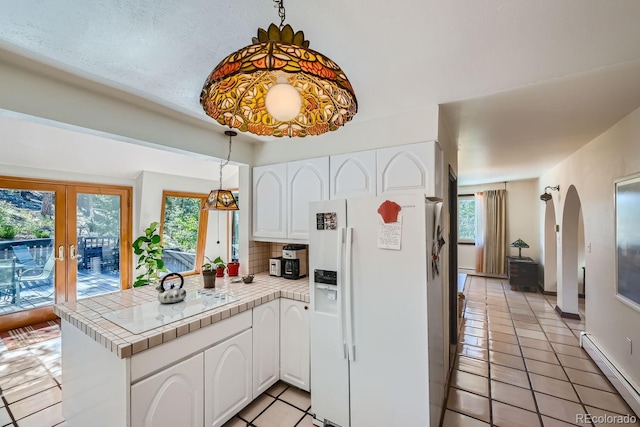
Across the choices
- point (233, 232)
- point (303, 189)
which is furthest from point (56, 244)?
point (303, 189)

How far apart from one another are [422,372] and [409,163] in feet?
4.93

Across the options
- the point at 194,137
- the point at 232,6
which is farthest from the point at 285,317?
the point at 232,6

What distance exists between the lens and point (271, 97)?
3.02 feet

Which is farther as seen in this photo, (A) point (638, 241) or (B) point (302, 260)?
(B) point (302, 260)

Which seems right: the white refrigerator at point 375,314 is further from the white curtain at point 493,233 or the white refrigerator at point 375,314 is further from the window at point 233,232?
the white curtain at point 493,233

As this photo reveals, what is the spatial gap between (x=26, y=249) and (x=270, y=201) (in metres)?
3.48

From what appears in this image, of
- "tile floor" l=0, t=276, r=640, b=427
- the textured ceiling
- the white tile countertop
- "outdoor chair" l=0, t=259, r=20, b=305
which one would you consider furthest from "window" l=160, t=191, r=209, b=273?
the textured ceiling

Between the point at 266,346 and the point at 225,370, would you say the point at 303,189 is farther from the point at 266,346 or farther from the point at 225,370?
the point at 225,370

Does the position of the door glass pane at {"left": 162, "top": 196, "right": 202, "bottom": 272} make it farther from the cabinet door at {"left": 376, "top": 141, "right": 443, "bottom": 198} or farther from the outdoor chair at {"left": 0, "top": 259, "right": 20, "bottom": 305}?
the cabinet door at {"left": 376, "top": 141, "right": 443, "bottom": 198}

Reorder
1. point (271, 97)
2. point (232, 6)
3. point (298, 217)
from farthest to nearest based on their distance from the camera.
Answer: point (298, 217) → point (232, 6) → point (271, 97)

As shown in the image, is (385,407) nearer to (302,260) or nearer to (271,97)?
(302,260)

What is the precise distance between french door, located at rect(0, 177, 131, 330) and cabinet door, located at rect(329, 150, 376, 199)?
376 centimetres

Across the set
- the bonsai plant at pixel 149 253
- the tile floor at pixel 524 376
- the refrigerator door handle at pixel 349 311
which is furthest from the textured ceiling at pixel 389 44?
the bonsai plant at pixel 149 253

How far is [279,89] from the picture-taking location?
3.01ft
